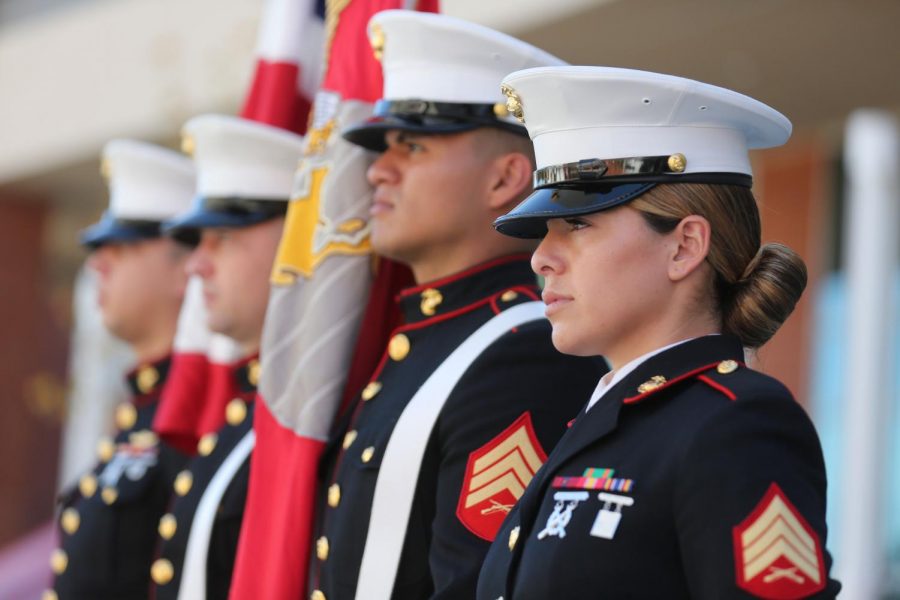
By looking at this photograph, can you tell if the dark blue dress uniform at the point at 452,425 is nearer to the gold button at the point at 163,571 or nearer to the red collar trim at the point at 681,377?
the red collar trim at the point at 681,377

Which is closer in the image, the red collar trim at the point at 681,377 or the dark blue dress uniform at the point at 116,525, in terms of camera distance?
the red collar trim at the point at 681,377

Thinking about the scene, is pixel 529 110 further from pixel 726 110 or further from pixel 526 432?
pixel 526 432

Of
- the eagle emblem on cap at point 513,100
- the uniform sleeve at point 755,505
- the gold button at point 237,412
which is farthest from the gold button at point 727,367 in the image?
the gold button at point 237,412

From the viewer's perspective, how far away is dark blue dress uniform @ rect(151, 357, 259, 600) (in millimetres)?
3574

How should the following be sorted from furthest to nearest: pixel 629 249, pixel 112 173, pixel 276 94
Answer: pixel 112 173
pixel 276 94
pixel 629 249

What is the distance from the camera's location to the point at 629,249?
2.19m

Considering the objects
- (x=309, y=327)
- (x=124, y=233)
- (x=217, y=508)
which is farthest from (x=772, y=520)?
(x=124, y=233)

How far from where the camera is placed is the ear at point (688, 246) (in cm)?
217

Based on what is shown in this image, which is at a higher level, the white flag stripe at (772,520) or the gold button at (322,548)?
the white flag stripe at (772,520)

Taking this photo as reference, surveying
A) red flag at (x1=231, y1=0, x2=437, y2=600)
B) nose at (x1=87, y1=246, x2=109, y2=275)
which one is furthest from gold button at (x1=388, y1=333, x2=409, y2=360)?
nose at (x1=87, y1=246, x2=109, y2=275)

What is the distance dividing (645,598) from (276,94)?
255cm

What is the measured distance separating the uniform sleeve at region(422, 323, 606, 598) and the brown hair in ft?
1.88

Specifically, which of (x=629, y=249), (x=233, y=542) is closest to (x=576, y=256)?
(x=629, y=249)

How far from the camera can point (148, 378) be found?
4.71m
